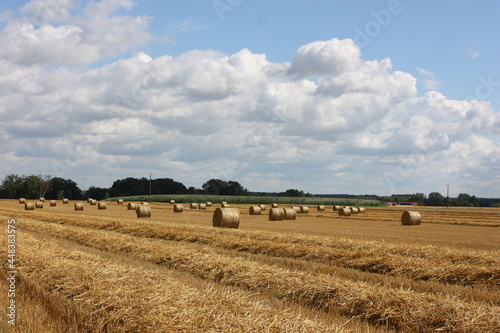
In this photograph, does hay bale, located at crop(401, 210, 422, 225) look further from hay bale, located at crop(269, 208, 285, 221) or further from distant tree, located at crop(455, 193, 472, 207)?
distant tree, located at crop(455, 193, 472, 207)

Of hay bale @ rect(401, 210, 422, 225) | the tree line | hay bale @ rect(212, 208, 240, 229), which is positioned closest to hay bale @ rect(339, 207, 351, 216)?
hay bale @ rect(401, 210, 422, 225)

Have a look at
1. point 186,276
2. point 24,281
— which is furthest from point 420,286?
point 24,281

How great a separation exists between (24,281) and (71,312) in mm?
2920

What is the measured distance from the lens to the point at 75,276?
846 centimetres

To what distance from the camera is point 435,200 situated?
427 feet

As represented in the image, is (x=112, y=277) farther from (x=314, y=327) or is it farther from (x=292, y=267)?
(x=292, y=267)

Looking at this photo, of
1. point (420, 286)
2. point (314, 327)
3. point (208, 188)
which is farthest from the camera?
point (208, 188)

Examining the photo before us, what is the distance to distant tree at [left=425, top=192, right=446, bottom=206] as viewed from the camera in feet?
415

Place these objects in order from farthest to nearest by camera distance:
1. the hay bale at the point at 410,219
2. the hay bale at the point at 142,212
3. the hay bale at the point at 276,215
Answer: the hay bale at the point at 142,212, the hay bale at the point at 276,215, the hay bale at the point at 410,219

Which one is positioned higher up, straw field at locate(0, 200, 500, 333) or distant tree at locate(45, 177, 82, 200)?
distant tree at locate(45, 177, 82, 200)

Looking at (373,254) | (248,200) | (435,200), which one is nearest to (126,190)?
(248,200)

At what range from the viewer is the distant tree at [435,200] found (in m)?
127

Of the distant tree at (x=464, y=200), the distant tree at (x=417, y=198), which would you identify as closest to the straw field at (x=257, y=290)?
the distant tree at (x=464, y=200)

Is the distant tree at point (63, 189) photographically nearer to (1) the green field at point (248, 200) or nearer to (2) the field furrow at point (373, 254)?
(1) the green field at point (248, 200)
